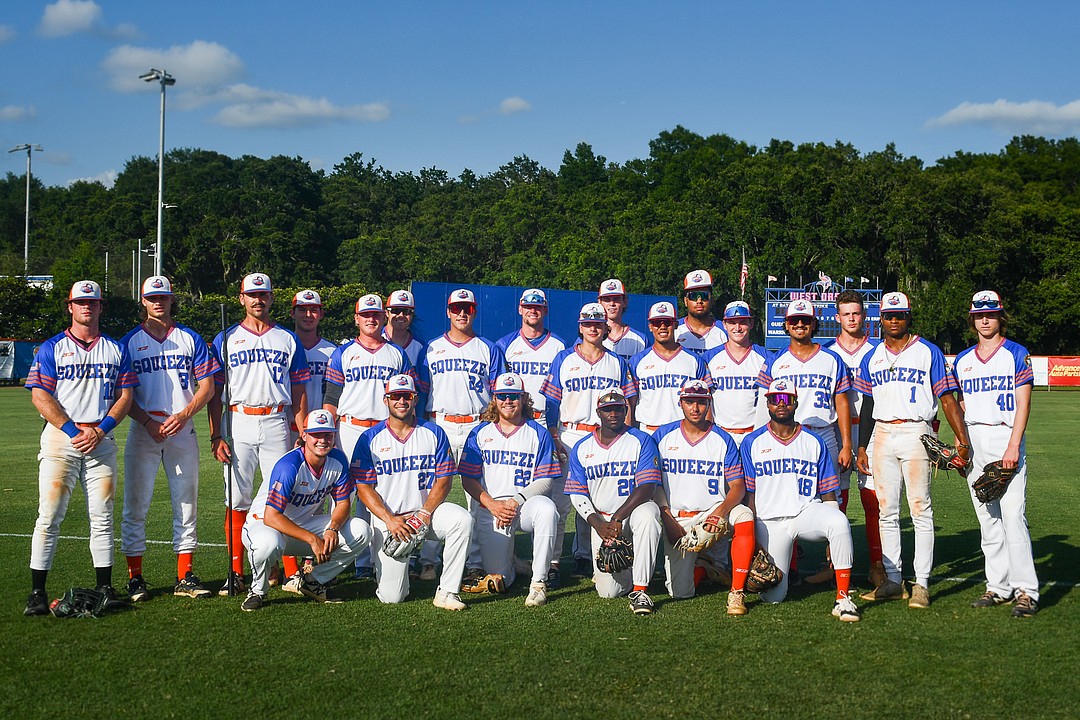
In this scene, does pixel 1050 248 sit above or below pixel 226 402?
above

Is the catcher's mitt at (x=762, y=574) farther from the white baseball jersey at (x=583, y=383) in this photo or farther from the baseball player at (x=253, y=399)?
the baseball player at (x=253, y=399)

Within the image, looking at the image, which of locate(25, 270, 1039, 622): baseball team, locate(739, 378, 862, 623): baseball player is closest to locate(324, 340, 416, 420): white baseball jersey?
locate(25, 270, 1039, 622): baseball team

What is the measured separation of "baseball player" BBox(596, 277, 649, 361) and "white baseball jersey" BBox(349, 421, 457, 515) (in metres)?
2.16

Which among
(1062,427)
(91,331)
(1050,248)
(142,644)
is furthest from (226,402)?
(1050,248)

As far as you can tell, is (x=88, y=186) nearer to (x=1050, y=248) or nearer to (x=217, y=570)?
(x=1050, y=248)

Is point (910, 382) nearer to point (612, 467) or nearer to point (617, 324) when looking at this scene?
point (612, 467)

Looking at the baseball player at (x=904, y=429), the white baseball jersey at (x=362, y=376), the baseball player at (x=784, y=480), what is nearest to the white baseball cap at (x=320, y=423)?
the white baseball jersey at (x=362, y=376)

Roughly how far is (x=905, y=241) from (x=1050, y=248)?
6867 mm

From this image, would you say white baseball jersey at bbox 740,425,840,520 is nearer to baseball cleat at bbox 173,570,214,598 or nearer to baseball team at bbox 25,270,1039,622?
baseball team at bbox 25,270,1039,622

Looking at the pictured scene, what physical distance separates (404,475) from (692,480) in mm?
2169

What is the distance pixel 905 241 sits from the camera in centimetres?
4538

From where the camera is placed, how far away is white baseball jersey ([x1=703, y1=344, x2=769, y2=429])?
8094mm

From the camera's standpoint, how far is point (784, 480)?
23.3 feet

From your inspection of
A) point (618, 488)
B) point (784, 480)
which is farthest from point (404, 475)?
point (784, 480)
